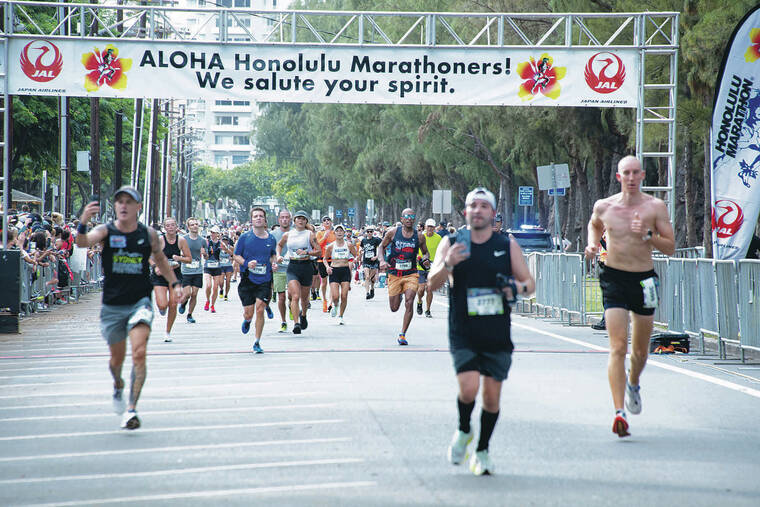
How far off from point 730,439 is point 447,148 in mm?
36486

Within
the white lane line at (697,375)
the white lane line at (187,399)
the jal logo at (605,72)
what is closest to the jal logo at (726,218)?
the white lane line at (697,375)

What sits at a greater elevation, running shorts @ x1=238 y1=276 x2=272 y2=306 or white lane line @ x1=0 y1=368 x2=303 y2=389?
running shorts @ x1=238 y1=276 x2=272 y2=306

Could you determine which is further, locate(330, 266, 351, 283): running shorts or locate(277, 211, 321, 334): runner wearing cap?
locate(330, 266, 351, 283): running shorts

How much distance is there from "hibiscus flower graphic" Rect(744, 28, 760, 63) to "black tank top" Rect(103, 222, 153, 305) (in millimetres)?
8831

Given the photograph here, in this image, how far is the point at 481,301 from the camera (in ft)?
22.0

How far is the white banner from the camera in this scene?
765 inches

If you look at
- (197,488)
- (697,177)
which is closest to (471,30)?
(697,177)

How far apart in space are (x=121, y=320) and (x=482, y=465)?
11.1 ft

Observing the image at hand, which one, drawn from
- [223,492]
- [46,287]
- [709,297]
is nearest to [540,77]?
[709,297]

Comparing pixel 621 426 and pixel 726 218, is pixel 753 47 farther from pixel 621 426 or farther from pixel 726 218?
pixel 621 426

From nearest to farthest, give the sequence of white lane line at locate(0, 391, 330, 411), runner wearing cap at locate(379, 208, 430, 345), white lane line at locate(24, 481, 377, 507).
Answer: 1. white lane line at locate(24, 481, 377, 507)
2. white lane line at locate(0, 391, 330, 411)
3. runner wearing cap at locate(379, 208, 430, 345)

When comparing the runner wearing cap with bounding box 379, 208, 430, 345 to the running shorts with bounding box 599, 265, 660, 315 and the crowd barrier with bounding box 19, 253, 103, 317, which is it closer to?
the crowd barrier with bounding box 19, 253, 103, 317

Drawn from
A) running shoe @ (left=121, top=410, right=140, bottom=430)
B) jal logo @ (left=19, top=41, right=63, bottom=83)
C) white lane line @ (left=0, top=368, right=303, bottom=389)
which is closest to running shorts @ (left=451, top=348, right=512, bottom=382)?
running shoe @ (left=121, top=410, right=140, bottom=430)

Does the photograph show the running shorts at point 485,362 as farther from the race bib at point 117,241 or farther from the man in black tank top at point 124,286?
the race bib at point 117,241
